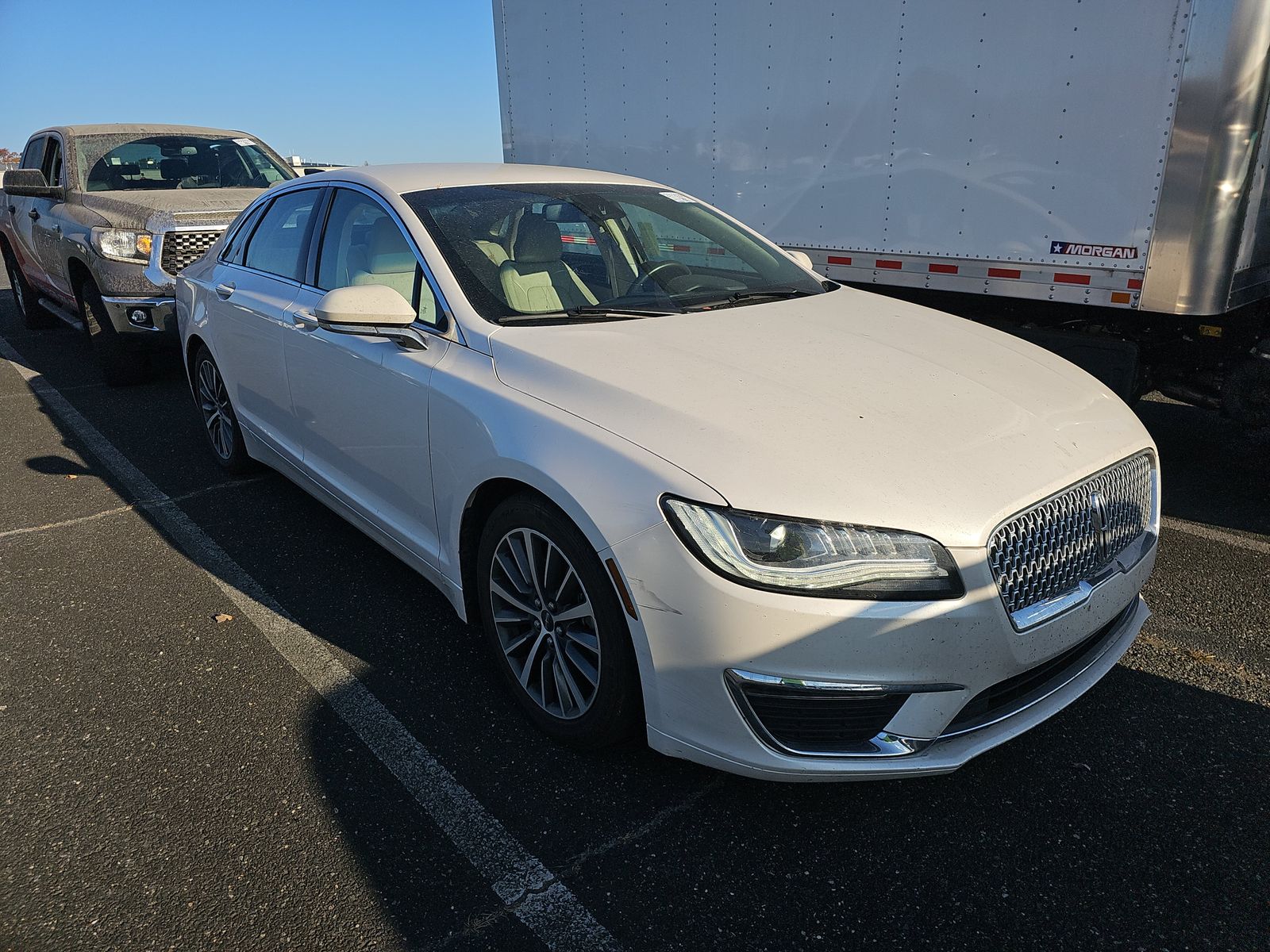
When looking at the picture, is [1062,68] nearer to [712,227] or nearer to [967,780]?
[712,227]

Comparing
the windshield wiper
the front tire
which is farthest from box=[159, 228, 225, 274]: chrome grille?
the front tire

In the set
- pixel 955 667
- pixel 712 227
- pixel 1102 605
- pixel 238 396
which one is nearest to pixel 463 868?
pixel 955 667

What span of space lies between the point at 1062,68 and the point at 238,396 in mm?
4445

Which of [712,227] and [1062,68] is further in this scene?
[1062,68]

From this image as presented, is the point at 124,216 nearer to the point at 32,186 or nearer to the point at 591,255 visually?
the point at 32,186

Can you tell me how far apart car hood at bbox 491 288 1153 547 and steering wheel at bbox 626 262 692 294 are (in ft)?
0.93

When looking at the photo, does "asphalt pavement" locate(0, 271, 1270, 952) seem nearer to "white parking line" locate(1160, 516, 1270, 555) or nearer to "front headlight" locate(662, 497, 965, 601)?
"white parking line" locate(1160, 516, 1270, 555)

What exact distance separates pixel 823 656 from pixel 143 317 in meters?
6.63

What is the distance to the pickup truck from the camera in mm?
6855

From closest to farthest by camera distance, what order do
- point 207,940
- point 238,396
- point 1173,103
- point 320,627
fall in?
point 207,940 → point 320,627 → point 1173,103 → point 238,396

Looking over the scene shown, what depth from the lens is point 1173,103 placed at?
389 centimetres

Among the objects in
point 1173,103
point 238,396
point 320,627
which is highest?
point 1173,103

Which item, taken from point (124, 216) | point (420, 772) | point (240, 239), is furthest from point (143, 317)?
point (420, 772)

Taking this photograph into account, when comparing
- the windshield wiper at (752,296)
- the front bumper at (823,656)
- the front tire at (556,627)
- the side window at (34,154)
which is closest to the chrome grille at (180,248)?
the side window at (34,154)
